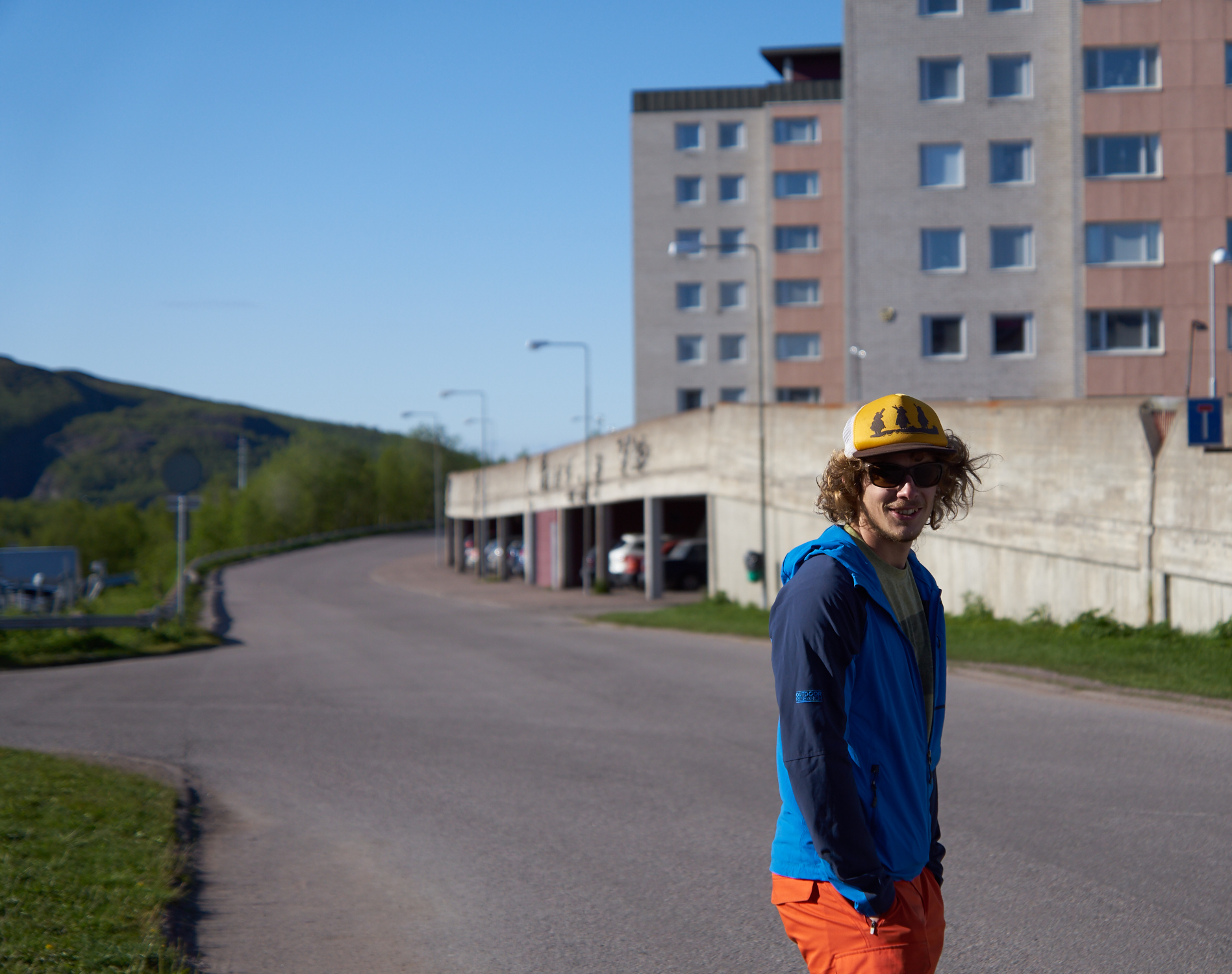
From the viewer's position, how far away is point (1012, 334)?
38.6 metres

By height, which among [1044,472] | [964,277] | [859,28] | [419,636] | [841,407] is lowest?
[419,636]

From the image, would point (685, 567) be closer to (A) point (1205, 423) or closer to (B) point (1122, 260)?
(B) point (1122, 260)

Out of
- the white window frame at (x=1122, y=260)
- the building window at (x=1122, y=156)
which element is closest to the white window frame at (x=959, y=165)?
the building window at (x=1122, y=156)

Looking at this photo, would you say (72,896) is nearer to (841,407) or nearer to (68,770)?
(68,770)

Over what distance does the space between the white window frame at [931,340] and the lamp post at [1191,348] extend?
21.2ft

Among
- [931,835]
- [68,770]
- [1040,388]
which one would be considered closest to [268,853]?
[68,770]

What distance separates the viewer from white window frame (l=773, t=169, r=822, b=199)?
58.4 meters

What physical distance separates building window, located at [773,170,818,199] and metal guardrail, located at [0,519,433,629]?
32.6 meters

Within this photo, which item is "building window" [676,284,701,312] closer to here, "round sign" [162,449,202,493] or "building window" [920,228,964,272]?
"building window" [920,228,964,272]

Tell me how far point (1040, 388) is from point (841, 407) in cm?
1766

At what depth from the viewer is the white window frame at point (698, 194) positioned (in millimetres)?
62219

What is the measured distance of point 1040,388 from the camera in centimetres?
3794

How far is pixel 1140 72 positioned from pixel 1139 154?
244 cm

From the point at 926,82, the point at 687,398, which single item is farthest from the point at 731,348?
the point at 926,82
